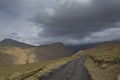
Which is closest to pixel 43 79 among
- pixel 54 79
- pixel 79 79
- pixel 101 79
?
pixel 54 79

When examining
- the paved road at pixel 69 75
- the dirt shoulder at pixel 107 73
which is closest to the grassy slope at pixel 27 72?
the paved road at pixel 69 75

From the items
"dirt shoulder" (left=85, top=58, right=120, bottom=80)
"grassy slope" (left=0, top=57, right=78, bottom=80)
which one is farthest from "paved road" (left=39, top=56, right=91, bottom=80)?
"grassy slope" (left=0, top=57, right=78, bottom=80)

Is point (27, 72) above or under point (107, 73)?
above

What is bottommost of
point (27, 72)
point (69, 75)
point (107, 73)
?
point (107, 73)

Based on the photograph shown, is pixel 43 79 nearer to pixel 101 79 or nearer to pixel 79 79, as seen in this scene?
pixel 79 79

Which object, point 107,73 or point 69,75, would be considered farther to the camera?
point 69,75

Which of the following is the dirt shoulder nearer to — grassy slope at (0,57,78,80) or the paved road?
the paved road

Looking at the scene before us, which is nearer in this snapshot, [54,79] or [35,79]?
[54,79]

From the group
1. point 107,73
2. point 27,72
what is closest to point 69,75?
point 107,73

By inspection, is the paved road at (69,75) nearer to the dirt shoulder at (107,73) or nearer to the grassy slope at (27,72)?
the dirt shoulder at (107,73)

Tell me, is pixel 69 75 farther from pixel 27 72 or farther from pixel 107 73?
pixel 27 72

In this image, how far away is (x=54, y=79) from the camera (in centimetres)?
3928

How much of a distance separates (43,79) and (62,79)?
126 inches

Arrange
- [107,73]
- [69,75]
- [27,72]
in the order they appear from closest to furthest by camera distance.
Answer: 1. [107,73]
2. [69,75]
3. [27,72]
